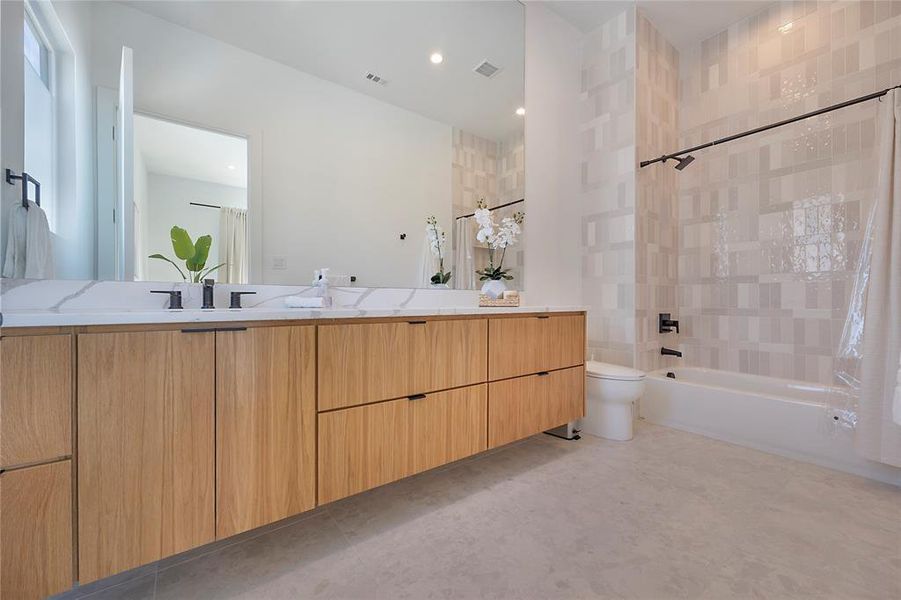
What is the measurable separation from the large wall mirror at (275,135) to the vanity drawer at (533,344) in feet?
1.89

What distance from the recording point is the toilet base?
2424 mm

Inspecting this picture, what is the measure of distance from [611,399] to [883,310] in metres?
1.35

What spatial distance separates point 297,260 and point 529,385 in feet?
4.39

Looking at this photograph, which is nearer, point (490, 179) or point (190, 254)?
point (190, 254)

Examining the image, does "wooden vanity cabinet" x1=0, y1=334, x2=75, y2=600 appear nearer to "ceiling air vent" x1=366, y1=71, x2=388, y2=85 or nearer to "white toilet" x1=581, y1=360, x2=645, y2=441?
"ceiling air vent" x1=366, y1=71, x2=388, y2=85

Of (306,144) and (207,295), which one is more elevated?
(306,144)

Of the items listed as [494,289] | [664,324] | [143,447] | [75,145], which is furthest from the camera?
[664,324]

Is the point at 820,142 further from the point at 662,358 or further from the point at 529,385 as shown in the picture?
the point at 529,385

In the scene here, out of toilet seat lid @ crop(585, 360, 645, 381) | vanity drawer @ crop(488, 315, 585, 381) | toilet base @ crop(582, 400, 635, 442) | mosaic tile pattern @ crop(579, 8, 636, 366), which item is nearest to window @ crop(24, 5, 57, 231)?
vanity drawer @ crop(488, 315, 585, 381)

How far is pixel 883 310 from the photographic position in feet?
6.06

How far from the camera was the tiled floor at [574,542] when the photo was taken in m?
1.18

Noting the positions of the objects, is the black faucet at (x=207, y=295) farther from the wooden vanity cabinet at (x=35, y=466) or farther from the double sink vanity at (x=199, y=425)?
the wooden vanity cabinet at (x=35, y=466)

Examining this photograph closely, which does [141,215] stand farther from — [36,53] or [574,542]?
[574,542]

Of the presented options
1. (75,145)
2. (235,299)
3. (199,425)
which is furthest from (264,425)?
(75,145)
